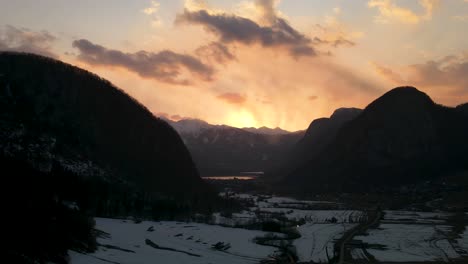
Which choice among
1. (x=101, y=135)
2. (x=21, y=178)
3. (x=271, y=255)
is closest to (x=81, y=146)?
(x=101, y=135)

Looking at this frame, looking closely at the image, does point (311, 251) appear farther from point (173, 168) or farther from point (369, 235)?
point (173, 168)

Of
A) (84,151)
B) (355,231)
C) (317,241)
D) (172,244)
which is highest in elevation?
(84,151)

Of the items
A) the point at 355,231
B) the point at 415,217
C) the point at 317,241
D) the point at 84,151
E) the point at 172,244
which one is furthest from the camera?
the point at 415,217

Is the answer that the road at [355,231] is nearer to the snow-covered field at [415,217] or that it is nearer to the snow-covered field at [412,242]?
the snow-covered field at [412,242]

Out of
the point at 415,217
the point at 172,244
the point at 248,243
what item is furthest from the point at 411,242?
the point at 415,217

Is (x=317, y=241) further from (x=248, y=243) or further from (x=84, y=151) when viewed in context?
(x=84, y=151)

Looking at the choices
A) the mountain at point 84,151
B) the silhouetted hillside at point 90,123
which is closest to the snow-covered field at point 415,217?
the mountain at point 84,151

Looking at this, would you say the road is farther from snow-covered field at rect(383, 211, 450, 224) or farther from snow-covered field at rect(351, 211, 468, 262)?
snow-covered field at rect(383, 211, 450, 224)
